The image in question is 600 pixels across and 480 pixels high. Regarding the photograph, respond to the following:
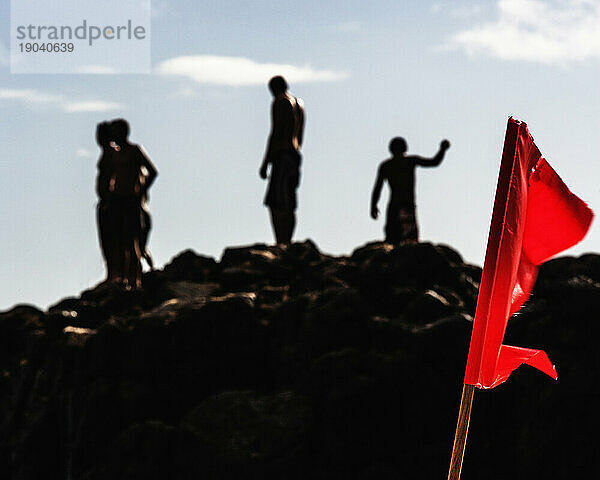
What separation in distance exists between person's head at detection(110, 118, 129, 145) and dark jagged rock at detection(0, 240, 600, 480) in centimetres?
229

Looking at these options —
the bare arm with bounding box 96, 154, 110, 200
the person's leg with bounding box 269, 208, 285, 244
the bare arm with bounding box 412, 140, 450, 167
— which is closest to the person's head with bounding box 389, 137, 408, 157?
the bare arm with bounding box 412, 140, 450, 167

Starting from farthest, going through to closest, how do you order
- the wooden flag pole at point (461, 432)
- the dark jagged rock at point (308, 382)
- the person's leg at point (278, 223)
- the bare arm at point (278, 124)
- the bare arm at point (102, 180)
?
1. the person's leg at point (278, 223)
2. the bare arm at point (102, 180)
3. the bare arm at point (278, 124)
4. the dark jagged rock at point (308, 382)
5. the wooden flag pole at point (461, 432)

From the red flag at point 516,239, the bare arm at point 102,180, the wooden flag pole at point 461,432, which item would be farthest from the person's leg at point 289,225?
the wooden flag pole at point 461,432

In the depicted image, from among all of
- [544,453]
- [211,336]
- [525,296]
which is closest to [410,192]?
[211,336]

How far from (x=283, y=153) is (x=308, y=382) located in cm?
507

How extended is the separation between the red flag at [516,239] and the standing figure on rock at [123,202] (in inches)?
443

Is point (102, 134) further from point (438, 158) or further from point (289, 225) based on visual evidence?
point (438, 158)

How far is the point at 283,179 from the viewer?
52.9 ft

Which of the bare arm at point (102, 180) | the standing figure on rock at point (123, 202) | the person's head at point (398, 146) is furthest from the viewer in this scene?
the bare arm at point (102, 180)

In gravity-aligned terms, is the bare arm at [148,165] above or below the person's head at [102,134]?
below

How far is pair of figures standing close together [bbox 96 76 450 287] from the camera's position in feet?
52.2

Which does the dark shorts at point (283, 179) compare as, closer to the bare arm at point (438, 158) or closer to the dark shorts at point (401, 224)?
the dark shorts at point (401, 224)

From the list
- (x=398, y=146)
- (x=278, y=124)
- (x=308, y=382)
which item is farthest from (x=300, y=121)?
(x=308, y=382)

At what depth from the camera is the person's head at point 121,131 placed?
16.0 meters
